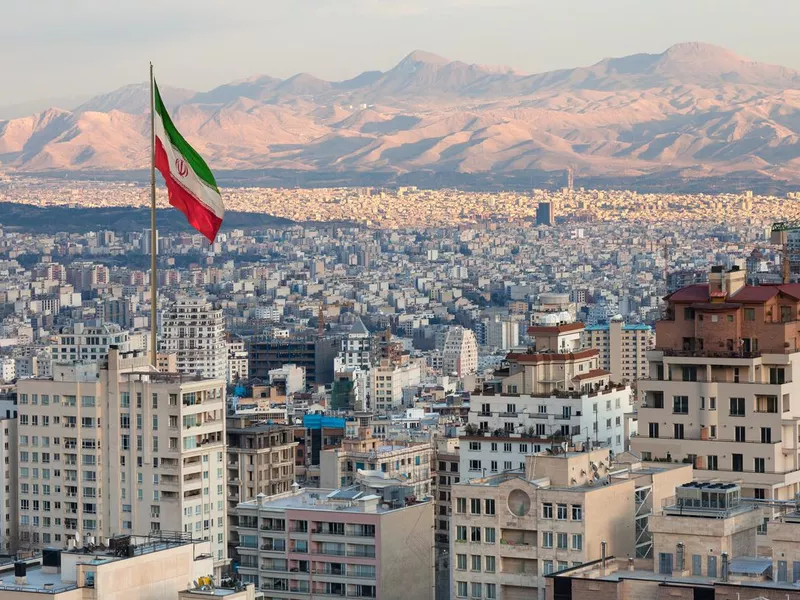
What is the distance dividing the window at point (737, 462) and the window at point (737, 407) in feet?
2.21

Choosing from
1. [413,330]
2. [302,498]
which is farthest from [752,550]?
[413,330]

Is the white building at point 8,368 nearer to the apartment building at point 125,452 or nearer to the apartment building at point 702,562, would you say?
the apartment building at point 125,452

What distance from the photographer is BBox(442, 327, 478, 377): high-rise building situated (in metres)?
134

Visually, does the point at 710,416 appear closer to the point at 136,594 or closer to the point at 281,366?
the point at 136,594

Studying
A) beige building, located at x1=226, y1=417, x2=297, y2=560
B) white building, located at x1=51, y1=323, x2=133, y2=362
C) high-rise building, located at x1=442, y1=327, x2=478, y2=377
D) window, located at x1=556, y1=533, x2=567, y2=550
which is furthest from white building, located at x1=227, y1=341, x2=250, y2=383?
window, located at x1=556, y1=533, x2=567, y2=550

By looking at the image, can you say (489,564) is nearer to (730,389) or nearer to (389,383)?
(730,389)

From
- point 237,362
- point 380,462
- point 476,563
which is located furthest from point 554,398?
point 237,362

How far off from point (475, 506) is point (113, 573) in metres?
7.10

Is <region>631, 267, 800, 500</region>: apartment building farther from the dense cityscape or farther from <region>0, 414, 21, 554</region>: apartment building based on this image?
<region>0, 414, 21, 554</region>: apartment building

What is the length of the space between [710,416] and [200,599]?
523 inches

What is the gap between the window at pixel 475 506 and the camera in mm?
33469

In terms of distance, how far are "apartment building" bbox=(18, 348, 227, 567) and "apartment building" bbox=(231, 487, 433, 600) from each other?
9.06 ft

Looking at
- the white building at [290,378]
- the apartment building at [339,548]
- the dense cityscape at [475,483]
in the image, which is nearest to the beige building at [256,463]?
the dense cityscape at [475,483]

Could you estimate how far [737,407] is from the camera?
38781mm
